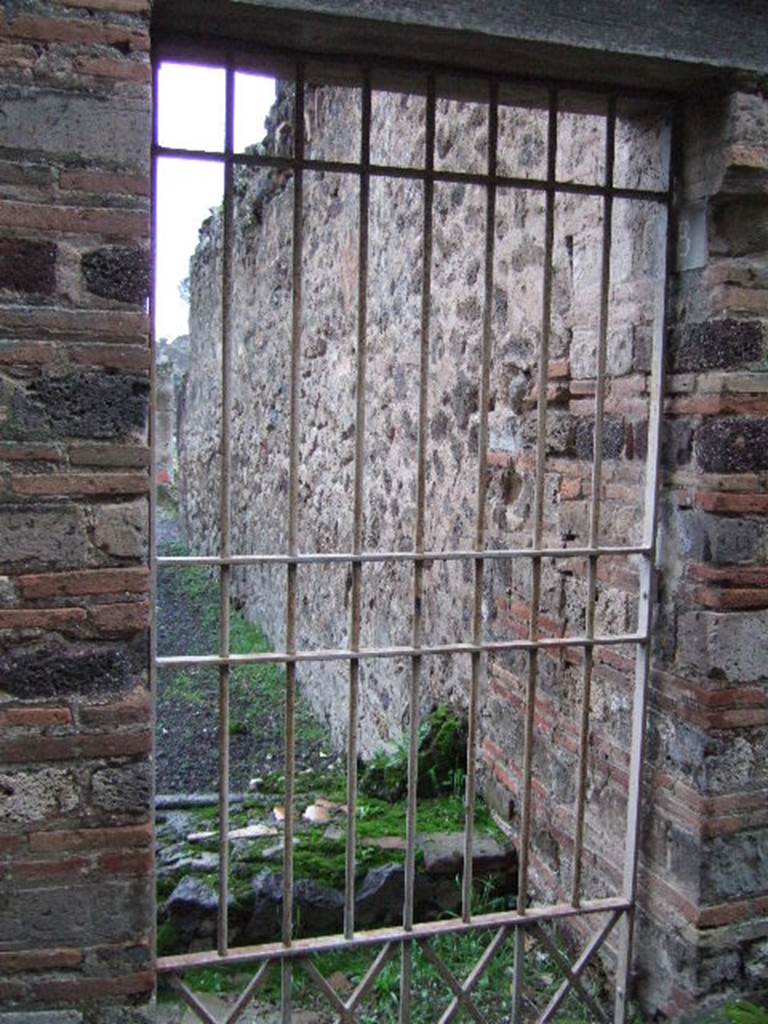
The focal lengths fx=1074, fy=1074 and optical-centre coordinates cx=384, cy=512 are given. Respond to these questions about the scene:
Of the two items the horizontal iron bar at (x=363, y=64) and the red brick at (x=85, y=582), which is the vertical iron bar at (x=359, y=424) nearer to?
the horizontal iron bar at (x=363, y=64)

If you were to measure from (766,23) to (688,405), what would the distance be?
39.2 inches

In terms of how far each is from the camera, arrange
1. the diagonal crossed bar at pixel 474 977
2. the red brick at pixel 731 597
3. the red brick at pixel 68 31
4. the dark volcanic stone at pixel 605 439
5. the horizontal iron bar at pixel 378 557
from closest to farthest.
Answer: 1. the red brick at pixel 68 31
2. the horizontal iron bar at pixel 378 557
3. the red brick at pixel 731 597
4. the diagonal crossed bar at pixel 474 977
5. the dark volcanic stone at pixel 605 439

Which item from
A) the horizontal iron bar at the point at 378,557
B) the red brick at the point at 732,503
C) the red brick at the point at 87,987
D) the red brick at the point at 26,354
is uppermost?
the red brick at the point at 26,354

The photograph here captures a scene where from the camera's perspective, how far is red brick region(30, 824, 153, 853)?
93.8 inches

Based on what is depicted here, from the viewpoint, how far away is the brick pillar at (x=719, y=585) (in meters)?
2.87

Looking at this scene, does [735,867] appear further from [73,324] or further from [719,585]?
[73,324]

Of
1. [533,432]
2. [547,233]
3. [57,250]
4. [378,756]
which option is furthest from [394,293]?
[57,250]

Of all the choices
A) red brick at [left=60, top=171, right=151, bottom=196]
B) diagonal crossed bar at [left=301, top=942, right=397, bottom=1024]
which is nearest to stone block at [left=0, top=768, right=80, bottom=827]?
diagonal crossed bar at [left=301, top=942, right=397, bottom=1024]

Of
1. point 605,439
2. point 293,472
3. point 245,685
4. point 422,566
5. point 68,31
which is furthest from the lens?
point 245,685

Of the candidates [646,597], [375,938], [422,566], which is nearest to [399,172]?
[422,566]

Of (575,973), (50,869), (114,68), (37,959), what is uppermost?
(114,68)

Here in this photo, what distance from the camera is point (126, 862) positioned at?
2.44 m

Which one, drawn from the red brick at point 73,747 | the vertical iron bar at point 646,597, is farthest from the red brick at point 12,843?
the vertical iron bar at point 646,597

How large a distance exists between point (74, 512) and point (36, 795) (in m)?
0.63
